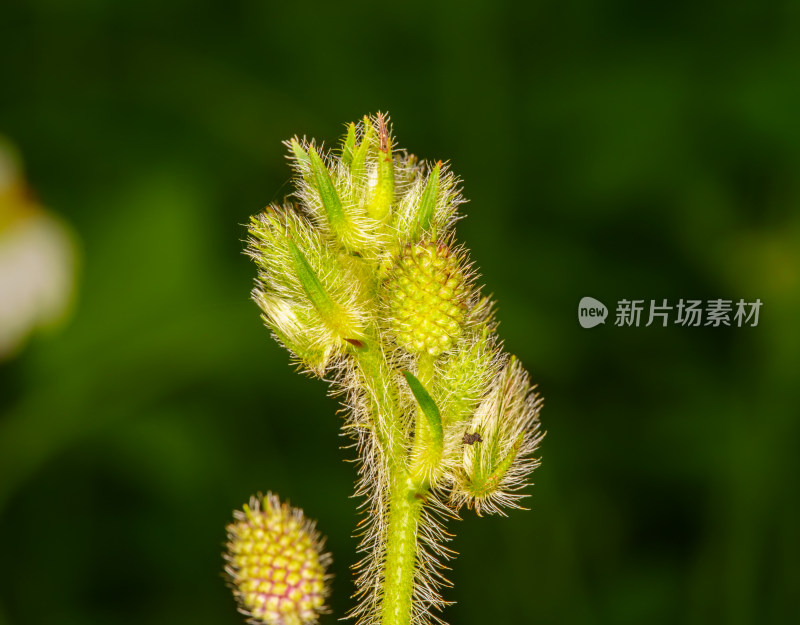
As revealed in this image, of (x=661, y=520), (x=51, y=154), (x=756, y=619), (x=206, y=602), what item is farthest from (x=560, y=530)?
(x=51, y=154)

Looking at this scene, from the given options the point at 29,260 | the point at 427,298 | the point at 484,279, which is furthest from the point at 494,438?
the point at 29,260

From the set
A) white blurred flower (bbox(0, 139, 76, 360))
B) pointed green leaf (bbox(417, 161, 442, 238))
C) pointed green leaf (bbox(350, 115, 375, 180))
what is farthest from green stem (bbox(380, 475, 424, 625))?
white blurred flower (bbox(0, 139, 76, 360))

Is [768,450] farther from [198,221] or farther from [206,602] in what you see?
[198,221]

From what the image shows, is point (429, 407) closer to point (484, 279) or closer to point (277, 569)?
point (277, 569)

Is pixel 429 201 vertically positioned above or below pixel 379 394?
above

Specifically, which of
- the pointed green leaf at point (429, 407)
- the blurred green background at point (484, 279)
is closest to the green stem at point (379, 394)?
the pointed green leaf at point (429, 407)

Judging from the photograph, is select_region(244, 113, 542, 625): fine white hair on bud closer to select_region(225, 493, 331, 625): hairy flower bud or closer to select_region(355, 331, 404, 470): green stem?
select_region(355, 331, 404, 470): green stem
